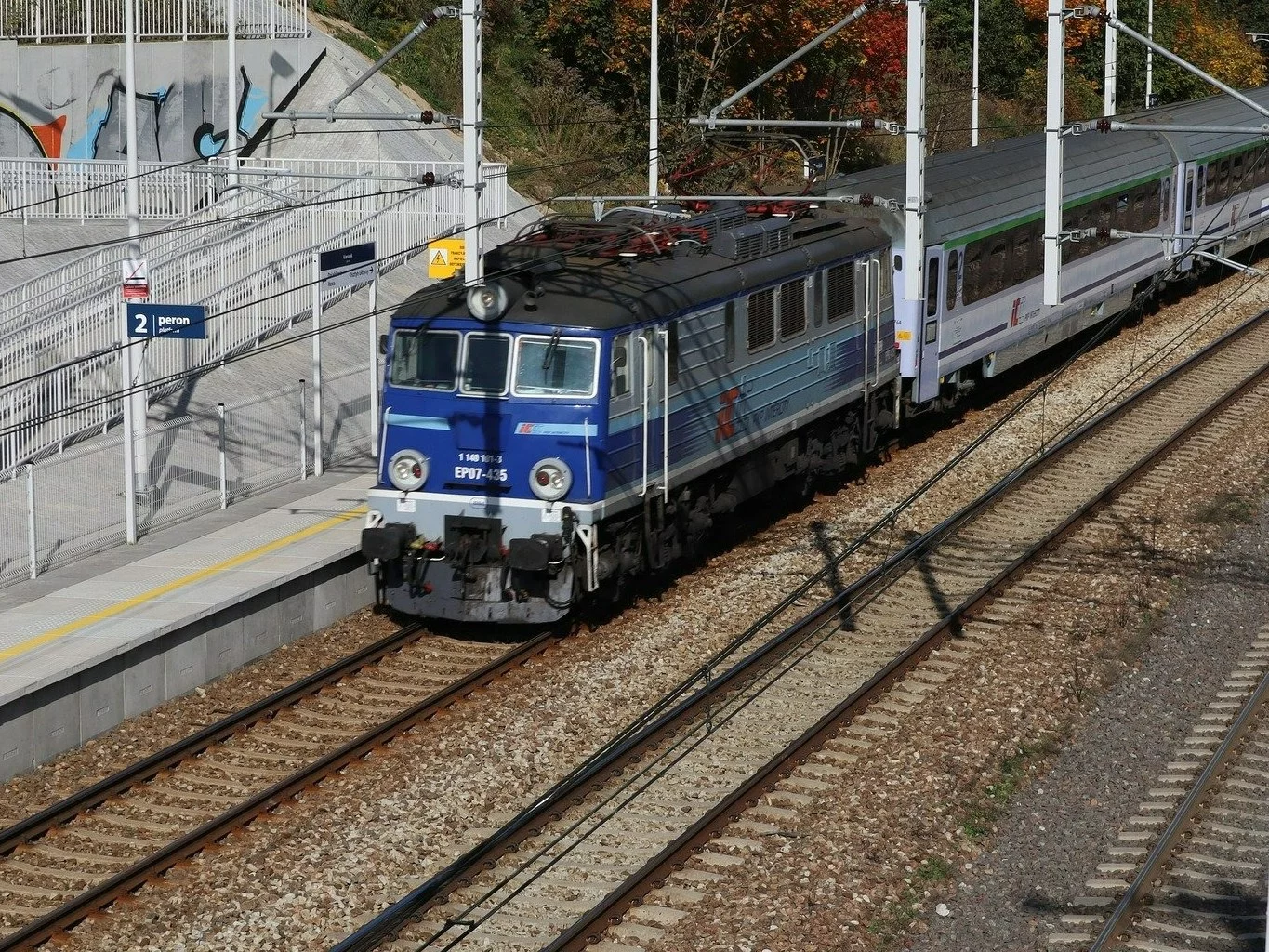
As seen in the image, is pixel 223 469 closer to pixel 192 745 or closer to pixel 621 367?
pixel 621 367

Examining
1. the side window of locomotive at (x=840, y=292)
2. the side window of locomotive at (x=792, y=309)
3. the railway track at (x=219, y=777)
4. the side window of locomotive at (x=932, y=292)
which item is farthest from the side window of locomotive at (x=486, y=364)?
the side window of locomotive at (x=932, y=292)

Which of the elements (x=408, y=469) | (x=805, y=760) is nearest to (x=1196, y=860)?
(x=805, y=760)

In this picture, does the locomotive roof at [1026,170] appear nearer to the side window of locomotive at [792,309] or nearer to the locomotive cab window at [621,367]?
the side window of locomotive at [792,309]

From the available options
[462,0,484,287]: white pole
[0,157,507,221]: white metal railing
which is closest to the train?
[462,0,484,287]: white pole

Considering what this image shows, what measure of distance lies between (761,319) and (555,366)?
3322mm

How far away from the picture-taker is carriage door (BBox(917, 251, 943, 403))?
850 inches

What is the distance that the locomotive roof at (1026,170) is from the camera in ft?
73.7

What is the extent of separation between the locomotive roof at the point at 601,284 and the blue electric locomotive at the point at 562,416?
0.06ft

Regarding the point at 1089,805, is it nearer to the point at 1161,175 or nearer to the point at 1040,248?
the point at 1040,248

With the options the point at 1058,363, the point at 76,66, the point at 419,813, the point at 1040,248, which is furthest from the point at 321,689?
the point at 76,66

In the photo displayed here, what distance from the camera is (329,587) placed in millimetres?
16562

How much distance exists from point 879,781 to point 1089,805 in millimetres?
1400

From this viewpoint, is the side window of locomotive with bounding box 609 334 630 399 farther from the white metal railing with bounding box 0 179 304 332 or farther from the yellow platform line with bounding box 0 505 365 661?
the white metal railing with bounding box 0 179 304 332

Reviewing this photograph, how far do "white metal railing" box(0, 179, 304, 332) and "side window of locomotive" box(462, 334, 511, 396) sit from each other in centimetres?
757
